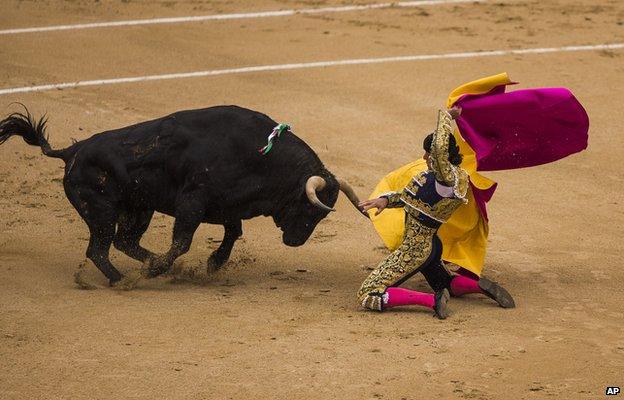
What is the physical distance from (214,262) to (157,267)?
424 mm

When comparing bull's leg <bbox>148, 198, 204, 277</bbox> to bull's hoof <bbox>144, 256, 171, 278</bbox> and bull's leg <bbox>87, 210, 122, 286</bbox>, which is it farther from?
bull's leg <bbox>87, 210, 122, 286</bbox>

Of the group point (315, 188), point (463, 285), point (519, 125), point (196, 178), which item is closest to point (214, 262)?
point (196, 178)

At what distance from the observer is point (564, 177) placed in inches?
430

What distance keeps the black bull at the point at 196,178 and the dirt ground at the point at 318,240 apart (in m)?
0.40

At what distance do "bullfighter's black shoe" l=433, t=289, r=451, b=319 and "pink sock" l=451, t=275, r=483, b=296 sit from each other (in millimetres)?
317

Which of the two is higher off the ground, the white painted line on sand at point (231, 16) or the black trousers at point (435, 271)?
the black trousers at point (435, 271)

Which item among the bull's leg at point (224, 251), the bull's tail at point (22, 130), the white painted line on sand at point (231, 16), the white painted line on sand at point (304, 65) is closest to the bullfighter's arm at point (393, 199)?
the bull's leg at point (224, 251)

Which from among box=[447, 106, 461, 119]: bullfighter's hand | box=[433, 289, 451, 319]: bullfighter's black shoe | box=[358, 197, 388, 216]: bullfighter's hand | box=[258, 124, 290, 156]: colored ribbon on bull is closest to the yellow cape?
box=[447, 106, 461, 119]: bullfighter's hand

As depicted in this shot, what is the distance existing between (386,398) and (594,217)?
12.4 ft

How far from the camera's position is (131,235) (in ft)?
28.6

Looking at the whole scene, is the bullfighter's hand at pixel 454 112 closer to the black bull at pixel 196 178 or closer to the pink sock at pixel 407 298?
the black bull at pixel 196 178

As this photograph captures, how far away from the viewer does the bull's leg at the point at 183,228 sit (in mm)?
8242

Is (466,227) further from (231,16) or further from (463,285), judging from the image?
(231,16)

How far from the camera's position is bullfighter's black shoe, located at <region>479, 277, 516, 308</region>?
8.04m
